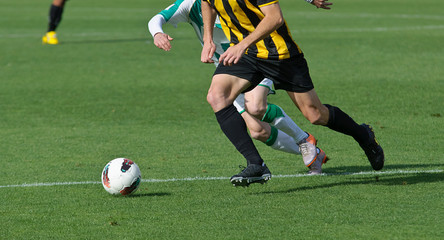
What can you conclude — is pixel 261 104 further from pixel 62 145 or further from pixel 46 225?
pixel 62 145

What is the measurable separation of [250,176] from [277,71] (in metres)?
0.82

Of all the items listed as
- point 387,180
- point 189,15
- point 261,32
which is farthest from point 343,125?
point 189,15

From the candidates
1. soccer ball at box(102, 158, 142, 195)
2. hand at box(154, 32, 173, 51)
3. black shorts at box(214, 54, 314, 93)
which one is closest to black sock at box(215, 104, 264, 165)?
black shorts at box(214, 54, 314, 93)

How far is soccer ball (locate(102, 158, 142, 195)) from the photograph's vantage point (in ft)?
20.2

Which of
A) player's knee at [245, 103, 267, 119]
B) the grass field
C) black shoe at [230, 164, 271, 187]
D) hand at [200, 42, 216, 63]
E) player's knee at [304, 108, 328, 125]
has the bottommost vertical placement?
the grass field

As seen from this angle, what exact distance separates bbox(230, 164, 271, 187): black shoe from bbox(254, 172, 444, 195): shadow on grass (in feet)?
0.84

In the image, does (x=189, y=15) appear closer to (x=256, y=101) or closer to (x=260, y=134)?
(x=256, y=101)

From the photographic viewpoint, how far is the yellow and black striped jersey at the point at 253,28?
6.15 meters

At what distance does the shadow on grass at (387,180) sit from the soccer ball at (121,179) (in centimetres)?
99

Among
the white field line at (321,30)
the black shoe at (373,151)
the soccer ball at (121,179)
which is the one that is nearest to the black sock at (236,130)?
the soccer ball at (121,179)

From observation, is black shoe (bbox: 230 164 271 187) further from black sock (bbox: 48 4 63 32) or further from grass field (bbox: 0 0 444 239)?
black sock (bbox: 48 4 63 32)

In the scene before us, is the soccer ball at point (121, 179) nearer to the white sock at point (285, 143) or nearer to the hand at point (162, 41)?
the hand at point (162, 41)

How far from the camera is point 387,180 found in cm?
664

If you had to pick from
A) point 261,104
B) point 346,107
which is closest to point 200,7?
point 261,104
